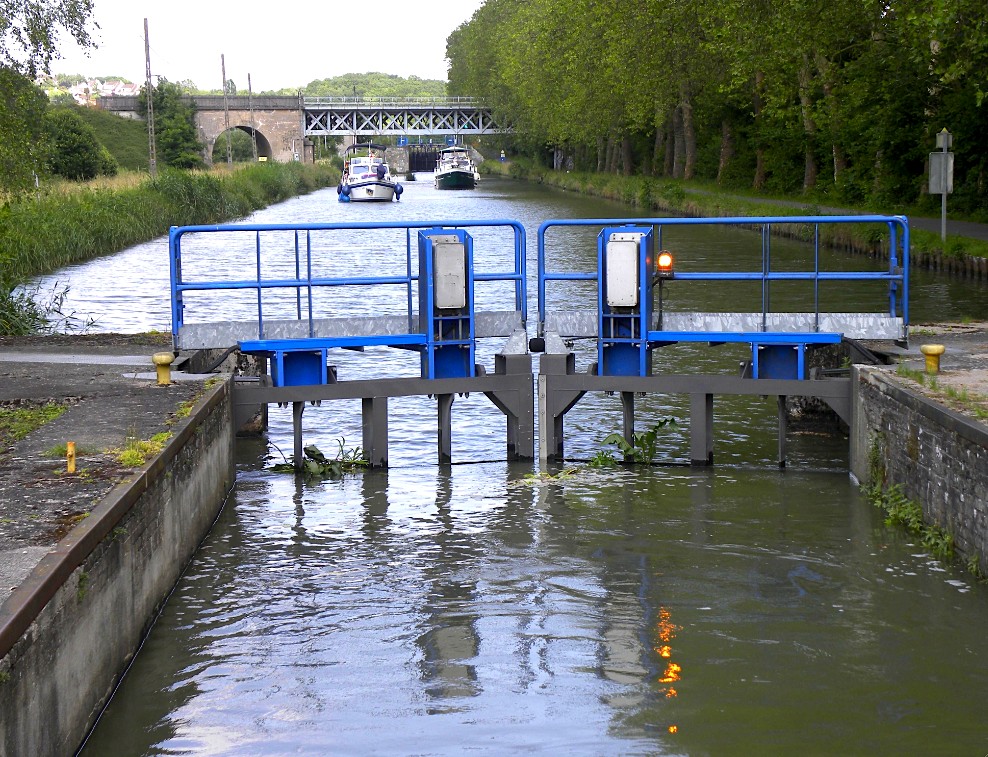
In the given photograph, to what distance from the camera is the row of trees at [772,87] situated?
29.2 metres

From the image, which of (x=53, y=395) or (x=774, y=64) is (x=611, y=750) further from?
(x=774, y=64)

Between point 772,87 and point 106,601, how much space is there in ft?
103

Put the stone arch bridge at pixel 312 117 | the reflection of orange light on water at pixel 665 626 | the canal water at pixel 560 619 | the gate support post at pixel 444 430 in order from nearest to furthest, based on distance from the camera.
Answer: the canal water at pixel 560 619, the reflection of orange light on water at pixel 665 626, the gate support post at pixel 444 430, the stone arch bridge at pixel 312 117

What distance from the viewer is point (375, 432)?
12.2 metres

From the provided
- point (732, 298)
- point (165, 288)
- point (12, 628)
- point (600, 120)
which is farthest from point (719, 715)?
point (600, 120)

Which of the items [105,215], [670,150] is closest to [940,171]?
[105,215]

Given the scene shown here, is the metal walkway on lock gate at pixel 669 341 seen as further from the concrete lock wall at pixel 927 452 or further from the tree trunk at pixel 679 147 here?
the tree trunk at pixel 679 147

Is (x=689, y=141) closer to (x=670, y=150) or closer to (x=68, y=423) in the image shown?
(x=670, y=150)

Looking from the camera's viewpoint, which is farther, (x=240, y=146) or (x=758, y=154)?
(x=240, y=146)

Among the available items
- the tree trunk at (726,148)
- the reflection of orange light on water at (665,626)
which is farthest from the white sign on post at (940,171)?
the tree trunk at (726,148)

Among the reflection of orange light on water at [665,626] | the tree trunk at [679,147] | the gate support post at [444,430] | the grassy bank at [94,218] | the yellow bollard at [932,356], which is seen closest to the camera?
the reflection of orange light on water at [665,626]

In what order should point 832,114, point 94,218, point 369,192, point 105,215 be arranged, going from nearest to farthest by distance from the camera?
point 94,218 < point 105,215 < point 832,114 < point 369,192

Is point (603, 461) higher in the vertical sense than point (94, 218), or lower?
lower

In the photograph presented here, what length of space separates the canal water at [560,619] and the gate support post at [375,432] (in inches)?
11.5
